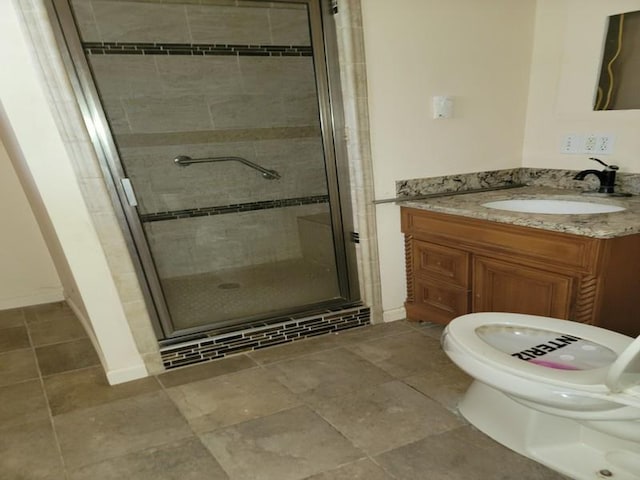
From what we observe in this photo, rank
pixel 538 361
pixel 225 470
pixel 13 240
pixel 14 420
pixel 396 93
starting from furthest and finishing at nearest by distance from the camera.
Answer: pixel 13 240 < pixel 396 93 < pixel 14 420 < pixel 225 470 < pixel 538 361

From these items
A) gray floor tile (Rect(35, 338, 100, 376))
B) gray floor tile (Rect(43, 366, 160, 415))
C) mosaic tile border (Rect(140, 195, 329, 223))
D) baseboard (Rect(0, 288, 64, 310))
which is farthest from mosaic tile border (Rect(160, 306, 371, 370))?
baseboard (Rect(0, 288, 64, 310))

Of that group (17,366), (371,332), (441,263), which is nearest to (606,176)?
(441,263)

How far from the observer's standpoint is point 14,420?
163 centimetres

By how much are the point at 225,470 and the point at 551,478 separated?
105 cm

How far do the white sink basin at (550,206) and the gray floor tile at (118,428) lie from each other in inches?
68.7

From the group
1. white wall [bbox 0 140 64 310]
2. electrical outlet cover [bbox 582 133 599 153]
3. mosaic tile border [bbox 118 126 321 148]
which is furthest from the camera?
white wall [bbox 0 140 64 310]

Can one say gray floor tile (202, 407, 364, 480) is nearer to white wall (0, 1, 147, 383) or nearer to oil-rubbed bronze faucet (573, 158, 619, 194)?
white wall (0, 1, 147, 383)

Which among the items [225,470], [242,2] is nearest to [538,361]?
[225,470]

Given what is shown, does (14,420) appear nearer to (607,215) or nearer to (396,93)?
(396,93)

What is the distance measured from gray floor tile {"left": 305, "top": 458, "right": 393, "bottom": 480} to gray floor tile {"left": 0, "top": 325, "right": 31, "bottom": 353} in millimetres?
2127

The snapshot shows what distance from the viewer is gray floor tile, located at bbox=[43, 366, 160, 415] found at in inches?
67.4

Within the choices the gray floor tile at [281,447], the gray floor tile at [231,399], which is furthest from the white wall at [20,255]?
the gray floor tile at [281,447]

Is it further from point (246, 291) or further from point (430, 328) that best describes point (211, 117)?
point (430, 328)

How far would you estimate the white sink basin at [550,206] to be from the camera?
175 centimetres
